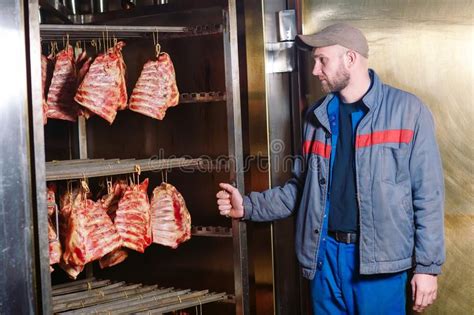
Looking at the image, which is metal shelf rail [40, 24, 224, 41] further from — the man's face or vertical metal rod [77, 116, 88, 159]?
vertical metal rod [77, 116, 88, 159]

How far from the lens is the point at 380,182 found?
268cm

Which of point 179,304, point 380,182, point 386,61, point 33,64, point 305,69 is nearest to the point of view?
point 33,64

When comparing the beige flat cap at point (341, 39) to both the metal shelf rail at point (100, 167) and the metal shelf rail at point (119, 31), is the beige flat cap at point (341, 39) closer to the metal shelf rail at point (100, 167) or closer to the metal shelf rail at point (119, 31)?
the metal shelf rail at point (119, 31)

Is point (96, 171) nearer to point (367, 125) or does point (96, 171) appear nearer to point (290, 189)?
point (290, 189)

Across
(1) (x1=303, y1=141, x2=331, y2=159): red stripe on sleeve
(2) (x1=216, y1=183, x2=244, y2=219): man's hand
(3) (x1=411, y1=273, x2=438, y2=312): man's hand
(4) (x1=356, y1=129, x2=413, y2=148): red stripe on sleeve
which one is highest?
(4) (x1=356, y1=129, x2=413, y2=148): red stripe on sleeve

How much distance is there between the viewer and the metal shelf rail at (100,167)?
2600 millimetres

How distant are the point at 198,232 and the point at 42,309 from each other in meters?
0.92

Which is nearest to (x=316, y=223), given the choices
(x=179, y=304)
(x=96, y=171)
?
(x=179, y=304)

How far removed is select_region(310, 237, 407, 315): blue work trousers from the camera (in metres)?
2.73

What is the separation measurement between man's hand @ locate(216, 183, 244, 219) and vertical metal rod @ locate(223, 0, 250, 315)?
0.10 ft

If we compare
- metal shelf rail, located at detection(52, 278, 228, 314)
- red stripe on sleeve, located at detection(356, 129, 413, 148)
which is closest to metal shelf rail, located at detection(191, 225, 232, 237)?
metal shelf rail, located at detection(52, 278, 228, 314)

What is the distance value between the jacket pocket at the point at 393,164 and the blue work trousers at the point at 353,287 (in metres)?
0.34

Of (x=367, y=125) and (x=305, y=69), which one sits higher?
(x=305, y=69)

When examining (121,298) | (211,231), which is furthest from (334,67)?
(121,298)
